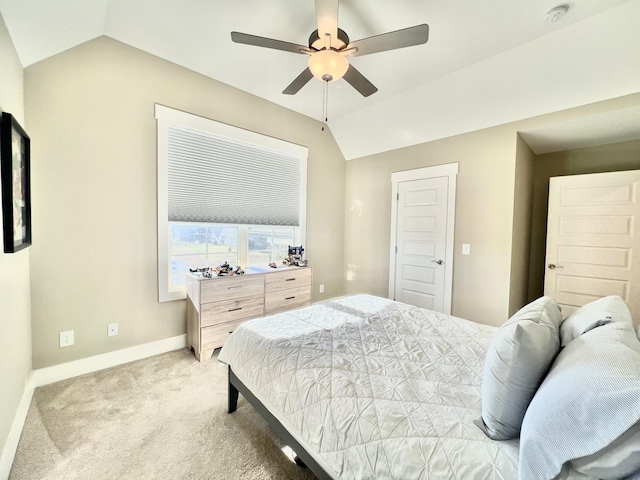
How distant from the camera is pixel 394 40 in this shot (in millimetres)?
1698

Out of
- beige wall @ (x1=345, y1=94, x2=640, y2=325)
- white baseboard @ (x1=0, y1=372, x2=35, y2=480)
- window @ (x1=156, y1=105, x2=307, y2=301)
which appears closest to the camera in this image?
white baseboard @ (x1=0, y1=372, x2=35, y2=480)

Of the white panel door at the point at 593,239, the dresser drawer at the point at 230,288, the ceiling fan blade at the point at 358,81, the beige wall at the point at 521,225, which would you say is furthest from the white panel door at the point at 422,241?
the dresser drawer at the point at 230,288

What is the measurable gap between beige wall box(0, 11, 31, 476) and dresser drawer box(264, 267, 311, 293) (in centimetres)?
188

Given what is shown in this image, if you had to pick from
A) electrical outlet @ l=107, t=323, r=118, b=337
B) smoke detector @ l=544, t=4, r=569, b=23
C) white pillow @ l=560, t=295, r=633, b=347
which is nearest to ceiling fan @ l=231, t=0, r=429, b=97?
smoke detector @ l=544, t=4, r=569, b=23

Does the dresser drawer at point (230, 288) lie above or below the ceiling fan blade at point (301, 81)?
below

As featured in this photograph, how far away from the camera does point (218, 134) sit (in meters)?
3.03

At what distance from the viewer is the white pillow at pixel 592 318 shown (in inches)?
42.6

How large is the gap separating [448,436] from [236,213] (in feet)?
9.63

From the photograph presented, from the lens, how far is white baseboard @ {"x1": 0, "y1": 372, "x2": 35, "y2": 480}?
53.6 inches

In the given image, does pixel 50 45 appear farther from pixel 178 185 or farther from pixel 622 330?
pixel 622 330

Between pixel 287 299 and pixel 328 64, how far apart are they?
8.06 ft

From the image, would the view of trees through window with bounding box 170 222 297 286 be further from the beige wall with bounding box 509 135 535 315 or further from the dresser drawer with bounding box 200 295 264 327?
the beige wall with bounding box 509 135 535 315

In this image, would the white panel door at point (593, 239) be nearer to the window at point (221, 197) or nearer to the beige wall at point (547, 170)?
the beige wall at point (547, 170)

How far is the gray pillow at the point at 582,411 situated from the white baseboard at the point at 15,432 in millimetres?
2266
